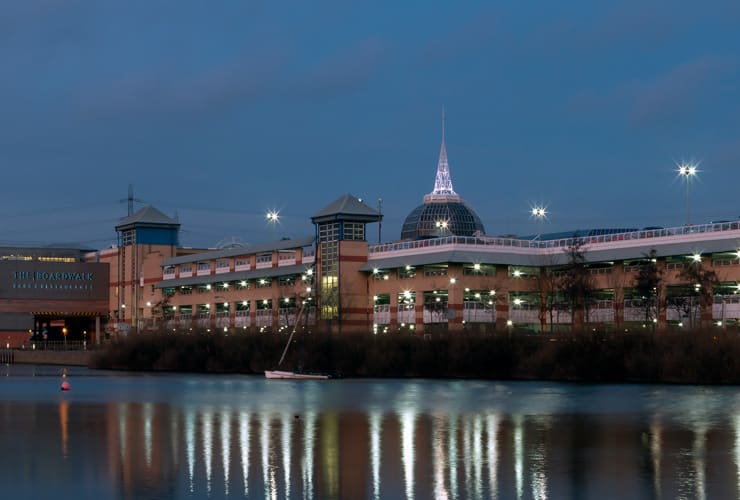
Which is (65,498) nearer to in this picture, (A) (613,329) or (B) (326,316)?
(A) (613,329)

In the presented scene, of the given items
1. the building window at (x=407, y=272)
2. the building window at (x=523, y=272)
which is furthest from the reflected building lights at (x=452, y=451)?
the building window at (x=523, y=272)

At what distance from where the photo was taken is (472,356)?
12388cm

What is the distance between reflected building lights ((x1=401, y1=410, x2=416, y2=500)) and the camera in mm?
43594

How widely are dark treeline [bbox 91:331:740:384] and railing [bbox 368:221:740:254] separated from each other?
794 inches

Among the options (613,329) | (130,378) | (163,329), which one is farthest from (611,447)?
(163,329)

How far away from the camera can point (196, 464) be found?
4912cm

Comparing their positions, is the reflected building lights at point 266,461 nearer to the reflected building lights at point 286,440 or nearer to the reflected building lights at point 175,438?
the reflected building lights at point 286,440

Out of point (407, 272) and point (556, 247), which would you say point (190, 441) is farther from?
point (556, 247)

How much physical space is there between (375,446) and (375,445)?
438 mm

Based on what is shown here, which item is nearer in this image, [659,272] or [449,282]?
[659,272]

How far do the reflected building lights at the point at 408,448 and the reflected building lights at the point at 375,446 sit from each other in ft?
3.27

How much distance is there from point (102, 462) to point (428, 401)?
39.1m

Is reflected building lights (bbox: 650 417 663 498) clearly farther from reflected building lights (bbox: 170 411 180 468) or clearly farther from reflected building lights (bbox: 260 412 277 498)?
reflected building lights (bbox: 170 411 180 468)

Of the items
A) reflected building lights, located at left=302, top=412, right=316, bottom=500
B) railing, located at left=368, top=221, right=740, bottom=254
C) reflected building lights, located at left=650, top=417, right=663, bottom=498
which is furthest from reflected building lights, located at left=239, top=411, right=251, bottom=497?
railing, located at left=368, top=221, right=740, bottom=254
